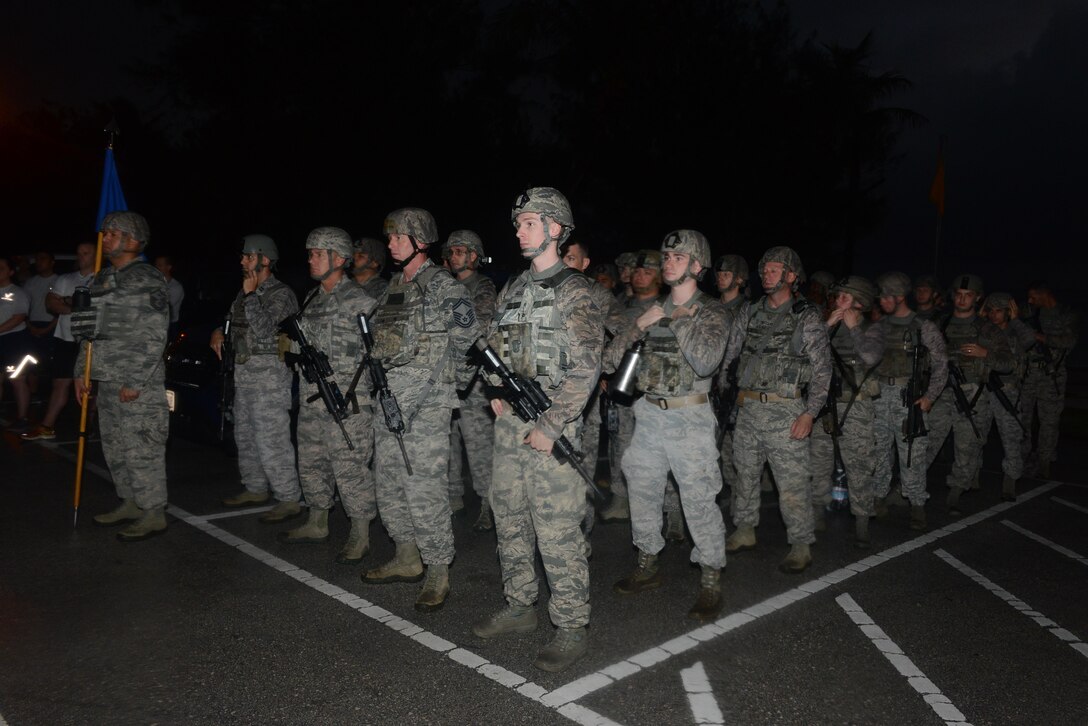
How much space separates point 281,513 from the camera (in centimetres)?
642

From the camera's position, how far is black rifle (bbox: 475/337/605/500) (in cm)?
397

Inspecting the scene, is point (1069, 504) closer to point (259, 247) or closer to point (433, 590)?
point (433, 590)

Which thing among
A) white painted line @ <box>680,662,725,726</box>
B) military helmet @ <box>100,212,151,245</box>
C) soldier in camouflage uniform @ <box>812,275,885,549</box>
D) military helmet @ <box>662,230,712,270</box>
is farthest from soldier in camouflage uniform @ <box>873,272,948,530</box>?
military helmet @ <box>100,212,151,245</box>

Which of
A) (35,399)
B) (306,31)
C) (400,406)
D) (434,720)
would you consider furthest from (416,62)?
(434,720)

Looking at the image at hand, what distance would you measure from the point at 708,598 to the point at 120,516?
14.5 feet

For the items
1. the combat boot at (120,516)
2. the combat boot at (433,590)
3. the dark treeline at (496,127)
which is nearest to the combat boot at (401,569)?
the combat boot at (433,590)

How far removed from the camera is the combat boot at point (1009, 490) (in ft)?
25.7

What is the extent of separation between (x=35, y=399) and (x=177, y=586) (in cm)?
852

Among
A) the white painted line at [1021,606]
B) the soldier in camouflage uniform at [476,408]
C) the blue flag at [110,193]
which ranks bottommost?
the white painted line at [1021,606]

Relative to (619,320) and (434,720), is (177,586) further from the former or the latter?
(619,320)

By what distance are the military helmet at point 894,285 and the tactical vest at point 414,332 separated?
4.09 meters

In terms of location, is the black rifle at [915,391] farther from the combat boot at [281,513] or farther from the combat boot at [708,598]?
the combat boot at [281,513]

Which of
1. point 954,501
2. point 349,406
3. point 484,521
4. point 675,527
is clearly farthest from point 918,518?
point 349,406

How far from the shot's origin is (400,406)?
4832mm
